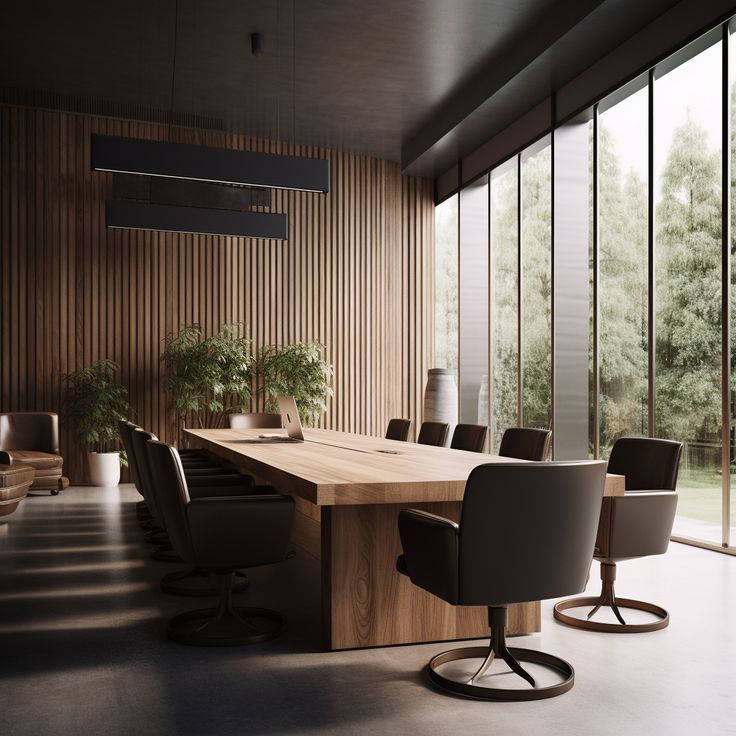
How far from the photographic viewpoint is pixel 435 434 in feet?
22.8

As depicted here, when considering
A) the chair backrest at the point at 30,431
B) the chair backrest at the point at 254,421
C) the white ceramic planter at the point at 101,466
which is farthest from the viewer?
the white ceramic planter at the point at 101,466

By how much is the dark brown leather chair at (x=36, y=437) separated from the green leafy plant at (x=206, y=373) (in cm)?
144

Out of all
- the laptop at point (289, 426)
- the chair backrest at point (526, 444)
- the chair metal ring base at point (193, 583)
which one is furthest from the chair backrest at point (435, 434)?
the chair metal ring base at point (193, 583)

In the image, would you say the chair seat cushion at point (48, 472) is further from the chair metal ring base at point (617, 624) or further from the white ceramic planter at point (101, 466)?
the chair metal ring base at point (617, 624)

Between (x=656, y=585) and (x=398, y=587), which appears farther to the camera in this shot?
(x=656, y=585)

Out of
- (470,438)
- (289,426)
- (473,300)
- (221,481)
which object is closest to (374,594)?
(221,481)

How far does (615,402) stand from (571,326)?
3.32 feet

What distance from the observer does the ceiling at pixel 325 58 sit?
725 centimetres

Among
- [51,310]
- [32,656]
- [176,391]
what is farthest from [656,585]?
[51,310]

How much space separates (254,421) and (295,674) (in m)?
5.37

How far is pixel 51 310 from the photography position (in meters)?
10.1

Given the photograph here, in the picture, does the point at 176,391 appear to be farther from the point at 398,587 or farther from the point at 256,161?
the point at 398,587

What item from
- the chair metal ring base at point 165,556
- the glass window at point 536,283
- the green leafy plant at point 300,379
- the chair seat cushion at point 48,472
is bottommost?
the chair metal ring base at point 165,556

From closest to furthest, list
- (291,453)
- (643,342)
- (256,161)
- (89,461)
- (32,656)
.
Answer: (32,656)
(291,453)
(256,161)
(643,342)
(89,461)
